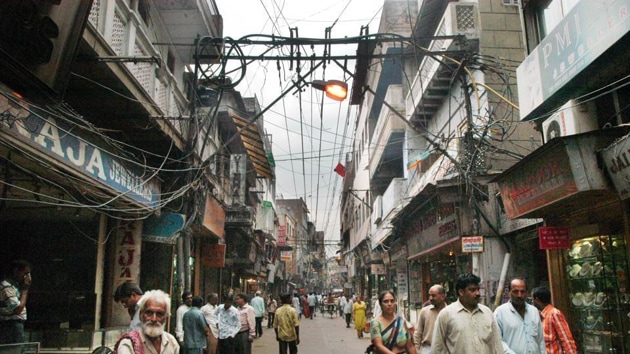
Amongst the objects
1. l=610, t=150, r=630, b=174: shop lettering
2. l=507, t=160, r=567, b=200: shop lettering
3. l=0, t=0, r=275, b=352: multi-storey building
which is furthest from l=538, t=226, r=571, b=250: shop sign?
l=0, t=0, r=275, b=352: multi-storey building

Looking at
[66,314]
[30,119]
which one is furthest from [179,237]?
[30,119]

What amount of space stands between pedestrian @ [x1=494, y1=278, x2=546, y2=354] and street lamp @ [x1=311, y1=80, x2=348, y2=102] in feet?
20.4

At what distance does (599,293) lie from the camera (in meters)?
9.00

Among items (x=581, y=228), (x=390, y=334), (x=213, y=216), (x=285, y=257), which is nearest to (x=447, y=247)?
(x=581, y=228)

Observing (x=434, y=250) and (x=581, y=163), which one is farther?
(x=434, y=250)

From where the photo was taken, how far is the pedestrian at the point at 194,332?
882cm

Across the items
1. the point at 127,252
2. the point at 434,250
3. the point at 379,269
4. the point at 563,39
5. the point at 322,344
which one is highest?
the point at 563,39

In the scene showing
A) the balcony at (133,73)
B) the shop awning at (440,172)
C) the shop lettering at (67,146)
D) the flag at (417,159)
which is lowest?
the shop lettering at (67,146)


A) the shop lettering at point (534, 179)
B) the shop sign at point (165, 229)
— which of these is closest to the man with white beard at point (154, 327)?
the shop lettering at point (534, 179)

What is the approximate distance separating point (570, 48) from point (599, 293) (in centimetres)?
419

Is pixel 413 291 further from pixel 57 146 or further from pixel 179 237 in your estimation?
pixel 57 146

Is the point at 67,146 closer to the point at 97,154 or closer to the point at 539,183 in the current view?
the point at 97,154

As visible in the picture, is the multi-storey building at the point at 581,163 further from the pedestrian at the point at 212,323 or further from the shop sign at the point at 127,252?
the shop sign at the point at 127,252

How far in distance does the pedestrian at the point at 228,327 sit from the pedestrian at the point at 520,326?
5976 millimetres
